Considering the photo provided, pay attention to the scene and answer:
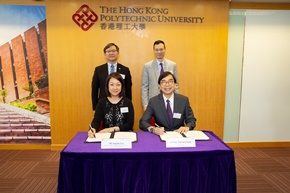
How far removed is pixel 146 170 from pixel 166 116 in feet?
2.75

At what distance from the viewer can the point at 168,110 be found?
2580 mm

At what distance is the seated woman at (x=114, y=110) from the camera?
102 inches

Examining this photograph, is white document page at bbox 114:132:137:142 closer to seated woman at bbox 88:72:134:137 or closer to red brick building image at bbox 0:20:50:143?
seated woman at bbox 88:72:134:137

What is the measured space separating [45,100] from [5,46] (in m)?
1.10

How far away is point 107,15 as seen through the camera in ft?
13.2

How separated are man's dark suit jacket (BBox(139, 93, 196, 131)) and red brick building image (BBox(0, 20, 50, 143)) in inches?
94.7

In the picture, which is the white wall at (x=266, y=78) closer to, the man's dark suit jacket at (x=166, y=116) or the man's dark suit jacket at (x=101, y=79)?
the man's dark suit jacket at (x=101, y=79)

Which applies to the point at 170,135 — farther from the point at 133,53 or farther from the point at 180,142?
the point at 133,53

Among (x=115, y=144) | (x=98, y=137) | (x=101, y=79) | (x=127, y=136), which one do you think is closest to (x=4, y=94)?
(x=101, y=79)

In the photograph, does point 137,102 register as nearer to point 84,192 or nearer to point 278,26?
point 84,192

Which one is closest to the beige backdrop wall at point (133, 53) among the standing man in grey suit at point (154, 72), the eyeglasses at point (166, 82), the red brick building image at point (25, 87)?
the red brick building image at point (25, 87)

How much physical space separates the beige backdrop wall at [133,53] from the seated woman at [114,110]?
1.59 metres

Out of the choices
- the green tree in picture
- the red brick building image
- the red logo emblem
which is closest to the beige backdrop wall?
the red logo emblem

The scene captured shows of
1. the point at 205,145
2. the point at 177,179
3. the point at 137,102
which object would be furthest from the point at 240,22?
the point at 177,179
